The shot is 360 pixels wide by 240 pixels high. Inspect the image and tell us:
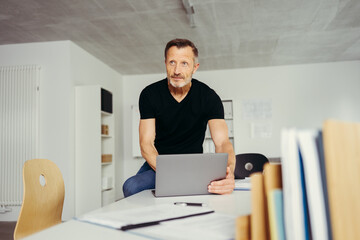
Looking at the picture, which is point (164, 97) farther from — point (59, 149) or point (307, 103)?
point (307, 103)

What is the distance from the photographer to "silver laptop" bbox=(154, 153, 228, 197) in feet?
4.23

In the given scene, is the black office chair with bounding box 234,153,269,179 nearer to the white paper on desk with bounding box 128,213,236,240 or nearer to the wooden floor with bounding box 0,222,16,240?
the white paper on desk with bounding box 128,213,236,240

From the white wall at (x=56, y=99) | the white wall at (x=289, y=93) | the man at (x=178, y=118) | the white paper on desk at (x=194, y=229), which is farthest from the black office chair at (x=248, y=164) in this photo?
the white wall at (x=289, y=93)

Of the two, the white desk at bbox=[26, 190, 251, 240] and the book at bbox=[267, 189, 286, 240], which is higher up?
the book at bbox=[267, 189, 286, 240]

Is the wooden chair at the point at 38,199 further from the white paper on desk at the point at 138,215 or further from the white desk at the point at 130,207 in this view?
the white paper on desk at the point at 138,215

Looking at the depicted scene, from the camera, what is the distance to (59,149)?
461 cm

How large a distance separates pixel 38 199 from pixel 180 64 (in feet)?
3.31

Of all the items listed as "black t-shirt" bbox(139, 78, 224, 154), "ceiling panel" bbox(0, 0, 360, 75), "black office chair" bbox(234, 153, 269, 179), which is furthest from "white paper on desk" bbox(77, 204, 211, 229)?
"ceiling panel" bbox(0, 0, 360, 75)

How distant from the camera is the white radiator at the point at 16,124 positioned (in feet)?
14.9

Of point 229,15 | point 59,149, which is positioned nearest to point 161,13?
point 229,15

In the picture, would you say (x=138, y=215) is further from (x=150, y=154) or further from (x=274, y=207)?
(x=150, y=154)

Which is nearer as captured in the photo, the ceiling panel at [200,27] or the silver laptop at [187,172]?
the silver laptop at [187,172]

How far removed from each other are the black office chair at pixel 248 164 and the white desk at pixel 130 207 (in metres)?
1.05

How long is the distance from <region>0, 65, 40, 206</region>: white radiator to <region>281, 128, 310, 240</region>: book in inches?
183
